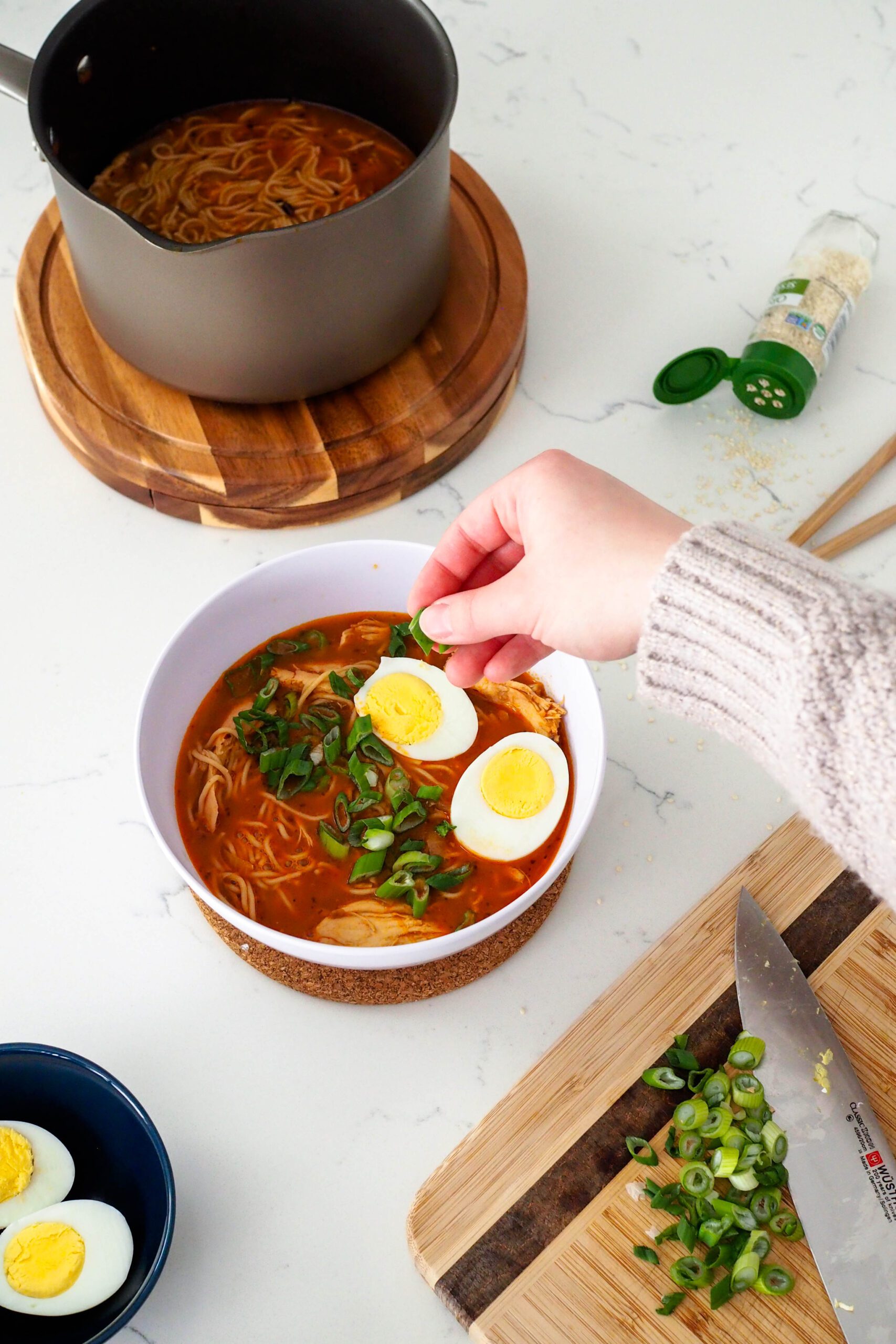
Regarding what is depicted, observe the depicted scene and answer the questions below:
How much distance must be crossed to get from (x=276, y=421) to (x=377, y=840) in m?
0.73

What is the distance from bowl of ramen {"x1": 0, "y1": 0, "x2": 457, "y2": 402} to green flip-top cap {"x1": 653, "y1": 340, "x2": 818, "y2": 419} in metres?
0.44

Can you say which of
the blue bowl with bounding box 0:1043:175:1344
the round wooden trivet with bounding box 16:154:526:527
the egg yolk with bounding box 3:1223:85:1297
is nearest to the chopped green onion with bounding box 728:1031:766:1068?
the blue bowl with bounding box 0:1043:175:1344

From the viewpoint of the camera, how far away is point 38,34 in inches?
96.7

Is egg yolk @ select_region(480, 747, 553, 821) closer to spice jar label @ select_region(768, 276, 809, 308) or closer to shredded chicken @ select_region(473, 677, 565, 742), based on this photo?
shredded chicken @ select_region(473, 677, 565, 742)

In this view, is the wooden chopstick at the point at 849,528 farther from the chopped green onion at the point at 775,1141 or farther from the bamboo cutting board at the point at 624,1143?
the chopped green onion at the point at 775,1141

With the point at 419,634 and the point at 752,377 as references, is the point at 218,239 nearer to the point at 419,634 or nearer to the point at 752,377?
the point at 419,634

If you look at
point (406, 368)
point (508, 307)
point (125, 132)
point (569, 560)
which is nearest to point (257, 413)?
point (406, 368)

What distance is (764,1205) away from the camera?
4.61 ft

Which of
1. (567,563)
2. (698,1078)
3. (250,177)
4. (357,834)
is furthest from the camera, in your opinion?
(250,177)

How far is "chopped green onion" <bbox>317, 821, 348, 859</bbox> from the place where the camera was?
62.4 inches

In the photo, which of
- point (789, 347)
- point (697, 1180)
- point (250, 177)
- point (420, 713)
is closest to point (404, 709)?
point (420, 713)

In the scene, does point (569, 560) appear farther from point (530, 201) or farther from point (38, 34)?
point (38, 34)

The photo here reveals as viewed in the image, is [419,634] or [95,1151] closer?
[95,1151]

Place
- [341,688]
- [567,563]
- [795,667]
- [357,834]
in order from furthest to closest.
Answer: [341,688]
[357,834]
[567,563]
[795,667]
